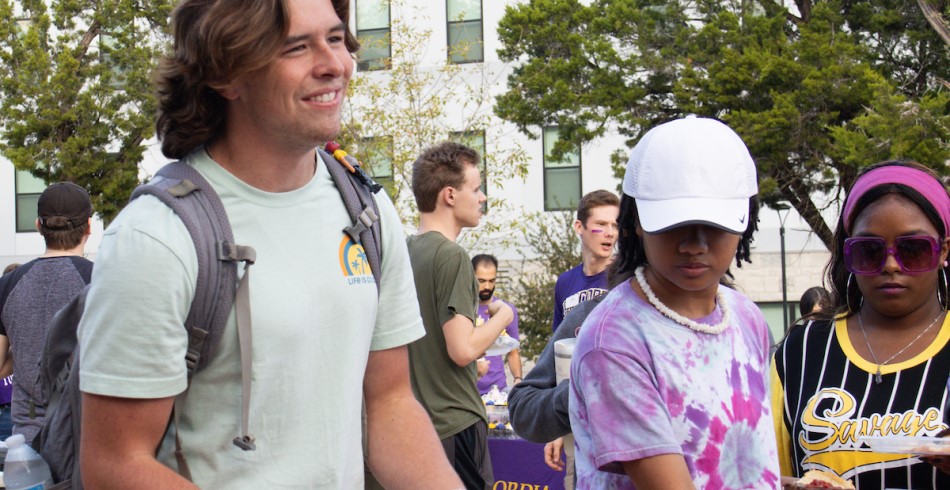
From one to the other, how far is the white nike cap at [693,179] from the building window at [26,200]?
2627 centimetres

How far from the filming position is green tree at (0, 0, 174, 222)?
18.7 meters

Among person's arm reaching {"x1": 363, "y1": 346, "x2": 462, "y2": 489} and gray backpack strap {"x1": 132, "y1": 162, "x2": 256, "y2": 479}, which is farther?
person's arm reaching {"x1": 363, "y1": 346, "x2": 462, "y2": 489}

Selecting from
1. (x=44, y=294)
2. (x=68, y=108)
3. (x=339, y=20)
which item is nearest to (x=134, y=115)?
(x=68, y=108)

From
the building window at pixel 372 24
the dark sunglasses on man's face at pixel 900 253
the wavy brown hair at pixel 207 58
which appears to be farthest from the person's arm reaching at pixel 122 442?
the building window at pixel 372 24

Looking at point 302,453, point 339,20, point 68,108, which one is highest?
point 68,108

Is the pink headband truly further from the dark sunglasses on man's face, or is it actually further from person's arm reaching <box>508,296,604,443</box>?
person's arm reaching <box>508,296,604,443</box>

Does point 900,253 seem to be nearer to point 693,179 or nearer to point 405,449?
point 693,179

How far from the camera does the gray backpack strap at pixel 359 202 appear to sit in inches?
89.4

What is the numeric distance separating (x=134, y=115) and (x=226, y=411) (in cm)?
1867

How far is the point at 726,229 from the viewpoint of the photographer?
218 cm

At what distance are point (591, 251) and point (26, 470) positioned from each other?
4452 mm

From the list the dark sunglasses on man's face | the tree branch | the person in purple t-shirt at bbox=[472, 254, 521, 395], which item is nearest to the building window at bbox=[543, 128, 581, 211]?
the tree branch

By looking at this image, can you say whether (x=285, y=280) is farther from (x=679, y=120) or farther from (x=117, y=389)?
(x=679, y=120)

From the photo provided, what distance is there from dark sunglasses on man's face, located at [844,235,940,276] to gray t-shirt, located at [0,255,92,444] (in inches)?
147
